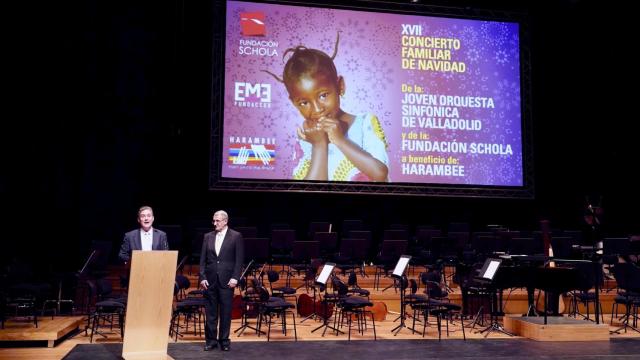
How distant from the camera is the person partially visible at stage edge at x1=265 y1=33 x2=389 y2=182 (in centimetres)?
1221

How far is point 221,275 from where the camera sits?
660cm

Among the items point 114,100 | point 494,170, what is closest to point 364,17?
point 494,170

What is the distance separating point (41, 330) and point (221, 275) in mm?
2215

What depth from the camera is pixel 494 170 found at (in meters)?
12.7

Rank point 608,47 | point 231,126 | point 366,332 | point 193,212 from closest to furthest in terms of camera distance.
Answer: point 366,332
point 231,126
point 193,212
point 608,47

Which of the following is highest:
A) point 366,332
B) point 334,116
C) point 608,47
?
point 608,47

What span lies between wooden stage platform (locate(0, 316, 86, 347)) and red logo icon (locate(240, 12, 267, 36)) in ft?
21.1

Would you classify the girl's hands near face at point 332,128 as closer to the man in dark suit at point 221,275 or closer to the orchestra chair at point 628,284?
the orchestra chair at point 628,284

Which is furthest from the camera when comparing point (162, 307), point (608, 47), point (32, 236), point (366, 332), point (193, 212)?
point (608, 47)

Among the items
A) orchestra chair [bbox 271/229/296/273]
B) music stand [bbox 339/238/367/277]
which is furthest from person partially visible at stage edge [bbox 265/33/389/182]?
music stand [bbox 339/238/367/277]

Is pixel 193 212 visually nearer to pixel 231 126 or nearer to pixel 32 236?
pixel 231 126

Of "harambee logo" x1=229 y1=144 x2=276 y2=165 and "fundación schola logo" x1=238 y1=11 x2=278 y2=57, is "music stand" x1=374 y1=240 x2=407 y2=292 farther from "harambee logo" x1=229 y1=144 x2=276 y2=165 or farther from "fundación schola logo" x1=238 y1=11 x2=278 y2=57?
"fundación schola logo" x1=238 y1=11 x2=278 y2=57

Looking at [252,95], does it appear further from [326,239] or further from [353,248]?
[353,248]

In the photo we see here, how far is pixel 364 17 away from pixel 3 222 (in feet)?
24.7
